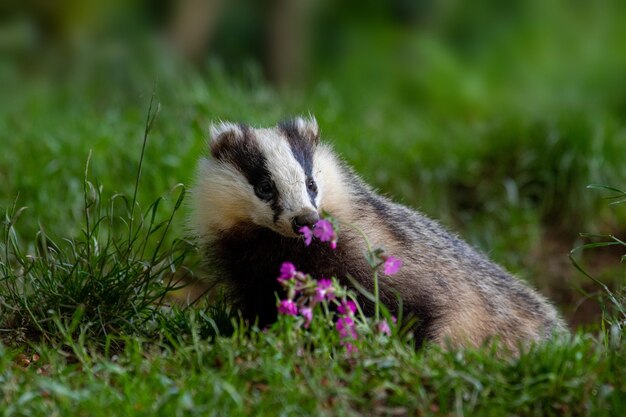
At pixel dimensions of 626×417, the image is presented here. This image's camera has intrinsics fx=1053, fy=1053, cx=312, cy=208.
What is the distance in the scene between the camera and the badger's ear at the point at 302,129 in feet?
16.9

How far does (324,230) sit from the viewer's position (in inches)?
174

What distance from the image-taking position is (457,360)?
3873 millimetres

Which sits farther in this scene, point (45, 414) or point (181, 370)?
point (181, 370)

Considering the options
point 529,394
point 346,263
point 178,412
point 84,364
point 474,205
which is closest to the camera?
point 178,412

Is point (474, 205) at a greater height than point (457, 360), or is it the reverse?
point (457, 360)

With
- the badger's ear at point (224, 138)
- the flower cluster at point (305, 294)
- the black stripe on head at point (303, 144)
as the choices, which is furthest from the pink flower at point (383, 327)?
the badger's ear at point (224, 138)

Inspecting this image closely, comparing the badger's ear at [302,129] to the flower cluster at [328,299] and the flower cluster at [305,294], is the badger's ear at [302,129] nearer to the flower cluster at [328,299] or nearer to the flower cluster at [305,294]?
the flower cluster at [328,299]

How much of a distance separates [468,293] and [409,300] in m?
0.47

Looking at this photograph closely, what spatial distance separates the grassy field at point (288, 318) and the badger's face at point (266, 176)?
0.24 metres

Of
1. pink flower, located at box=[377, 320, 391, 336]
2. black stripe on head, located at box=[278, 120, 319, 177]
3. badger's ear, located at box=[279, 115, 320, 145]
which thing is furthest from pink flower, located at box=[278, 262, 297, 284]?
badger's ear, located at box=[279, 115, 320, 145]

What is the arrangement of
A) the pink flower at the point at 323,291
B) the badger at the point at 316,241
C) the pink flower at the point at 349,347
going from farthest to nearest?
the badger at the point at 316,241, the pink flower at the point at 323,291, the pink flower at the point at 349,347

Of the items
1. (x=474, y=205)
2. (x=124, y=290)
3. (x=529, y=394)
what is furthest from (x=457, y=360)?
(x=474, y=205)

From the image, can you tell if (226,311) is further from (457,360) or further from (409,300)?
(457,360)

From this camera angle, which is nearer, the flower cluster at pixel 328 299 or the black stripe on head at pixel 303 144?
the flower cluster at pixel 328 299
